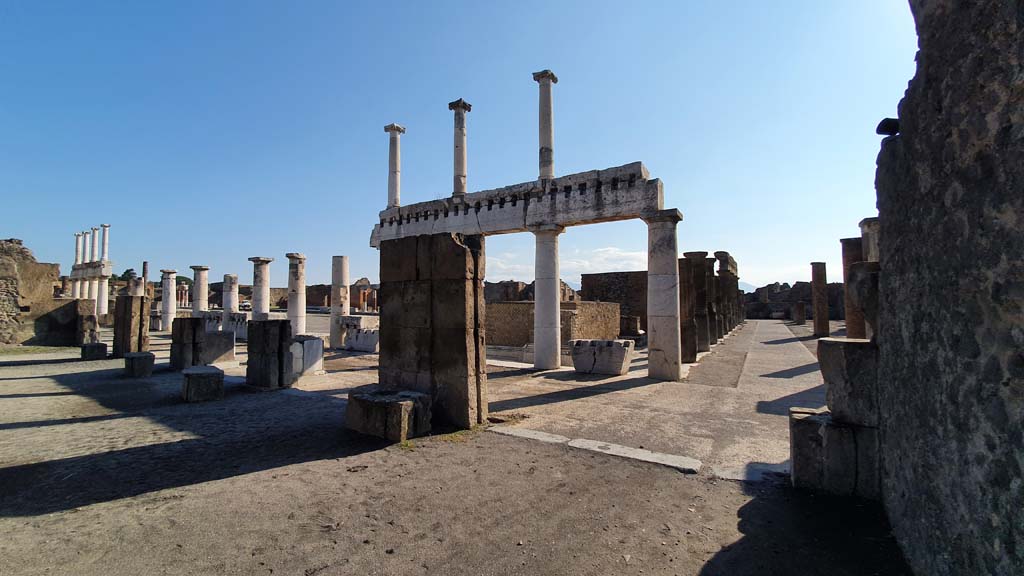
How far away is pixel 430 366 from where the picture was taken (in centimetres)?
620

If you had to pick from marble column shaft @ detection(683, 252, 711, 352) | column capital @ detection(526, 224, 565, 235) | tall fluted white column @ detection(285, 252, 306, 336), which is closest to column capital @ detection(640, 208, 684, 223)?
column capital @ detection(526, 224, 565, 235)

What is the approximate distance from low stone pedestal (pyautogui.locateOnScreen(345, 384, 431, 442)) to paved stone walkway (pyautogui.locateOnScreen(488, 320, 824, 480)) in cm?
135

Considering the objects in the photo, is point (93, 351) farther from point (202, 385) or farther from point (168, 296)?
point (168, 296)

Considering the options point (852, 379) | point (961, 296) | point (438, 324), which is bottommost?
point (852, 379)

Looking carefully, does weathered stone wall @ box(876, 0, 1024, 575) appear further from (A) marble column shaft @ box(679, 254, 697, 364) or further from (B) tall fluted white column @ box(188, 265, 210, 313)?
(B) tall fluted white column @ box(188, 265, 210, 313)

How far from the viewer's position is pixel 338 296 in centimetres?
1694

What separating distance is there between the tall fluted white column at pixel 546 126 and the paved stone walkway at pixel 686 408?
17.2 feet

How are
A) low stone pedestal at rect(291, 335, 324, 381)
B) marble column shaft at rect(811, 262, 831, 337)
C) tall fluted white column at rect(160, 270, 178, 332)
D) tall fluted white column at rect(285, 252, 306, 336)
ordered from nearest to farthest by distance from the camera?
1. low stone pedestal at rect(291, 335, 324, 381)
2. tall fluted white column at rect(285, 252, 306, 336)
3. marble column shaft at rect(811, 262, 831, 337)
4. tall fluted white column at rect(160, 270, 178, 332)

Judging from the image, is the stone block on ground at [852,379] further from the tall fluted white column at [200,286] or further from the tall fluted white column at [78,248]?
the tall fluted white column at [78,248]

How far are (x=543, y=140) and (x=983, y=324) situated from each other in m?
10.8

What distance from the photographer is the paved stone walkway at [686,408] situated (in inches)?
198

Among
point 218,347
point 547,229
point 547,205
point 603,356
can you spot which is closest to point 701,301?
point 603,356

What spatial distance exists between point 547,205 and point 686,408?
20.2ft

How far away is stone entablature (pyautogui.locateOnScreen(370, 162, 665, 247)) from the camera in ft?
33.3
